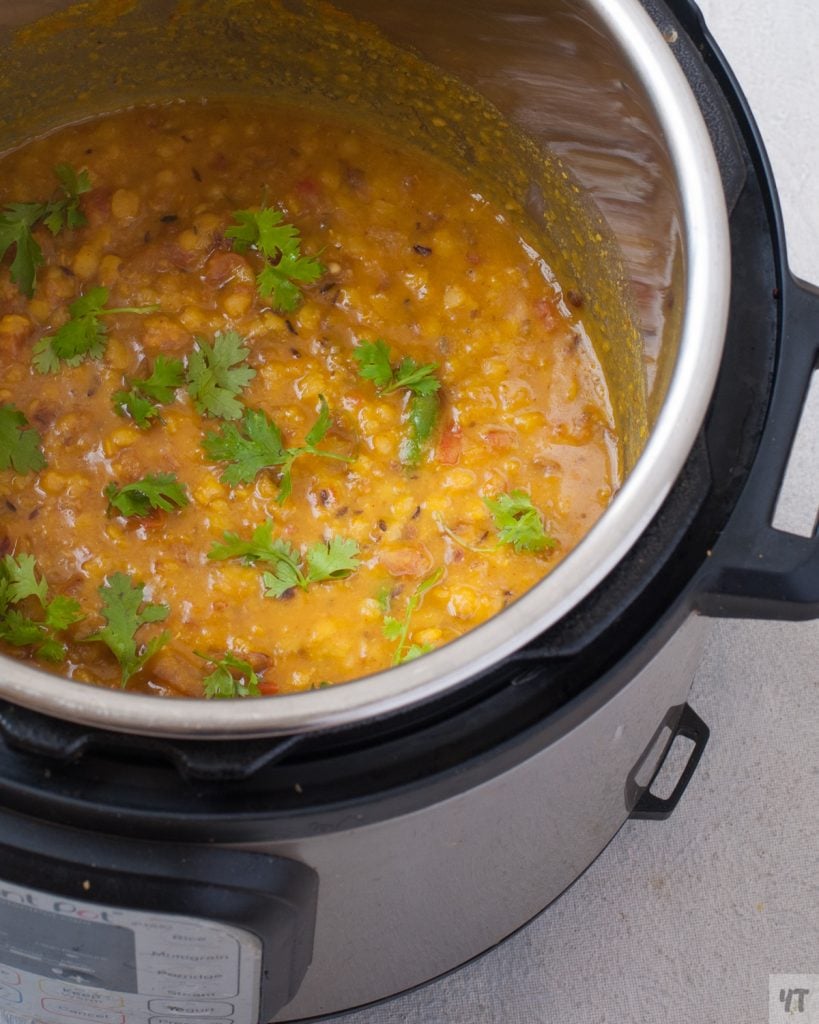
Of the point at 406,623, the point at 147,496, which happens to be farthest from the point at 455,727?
the point at 147,496

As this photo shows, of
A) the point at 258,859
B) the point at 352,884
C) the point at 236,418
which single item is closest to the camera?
the point at 258,859

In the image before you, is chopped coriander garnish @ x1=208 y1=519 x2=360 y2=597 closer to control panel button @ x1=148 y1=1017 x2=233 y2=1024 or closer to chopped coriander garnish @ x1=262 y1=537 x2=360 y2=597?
chopped coriander garnish @ x1=262 y1=537 x2=360 y2=597

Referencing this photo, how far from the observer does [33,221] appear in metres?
1.93

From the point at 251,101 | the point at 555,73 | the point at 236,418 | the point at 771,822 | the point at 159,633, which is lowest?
the point at 771,822

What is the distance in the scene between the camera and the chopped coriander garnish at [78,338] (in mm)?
1830

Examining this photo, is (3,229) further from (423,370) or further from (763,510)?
(763,510)

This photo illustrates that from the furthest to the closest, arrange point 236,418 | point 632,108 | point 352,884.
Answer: point 236,418 → point 632,108 → point 352,884

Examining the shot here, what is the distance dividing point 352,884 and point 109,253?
1033mm

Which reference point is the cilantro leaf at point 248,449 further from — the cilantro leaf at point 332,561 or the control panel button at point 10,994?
the control panel button at point 10,994

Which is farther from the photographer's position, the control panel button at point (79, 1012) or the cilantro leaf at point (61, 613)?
the cilantro leaf at point (61, 613)

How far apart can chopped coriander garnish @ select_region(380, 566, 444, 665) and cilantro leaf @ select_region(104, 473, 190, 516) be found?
0.32 m

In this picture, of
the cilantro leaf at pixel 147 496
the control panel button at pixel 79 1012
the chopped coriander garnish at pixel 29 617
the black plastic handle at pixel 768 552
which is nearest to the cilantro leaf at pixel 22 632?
the chopped coriander garnish at pixel 29 617

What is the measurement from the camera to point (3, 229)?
1.91 meters

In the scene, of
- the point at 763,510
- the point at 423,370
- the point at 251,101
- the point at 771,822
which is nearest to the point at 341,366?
the point at 423,370
